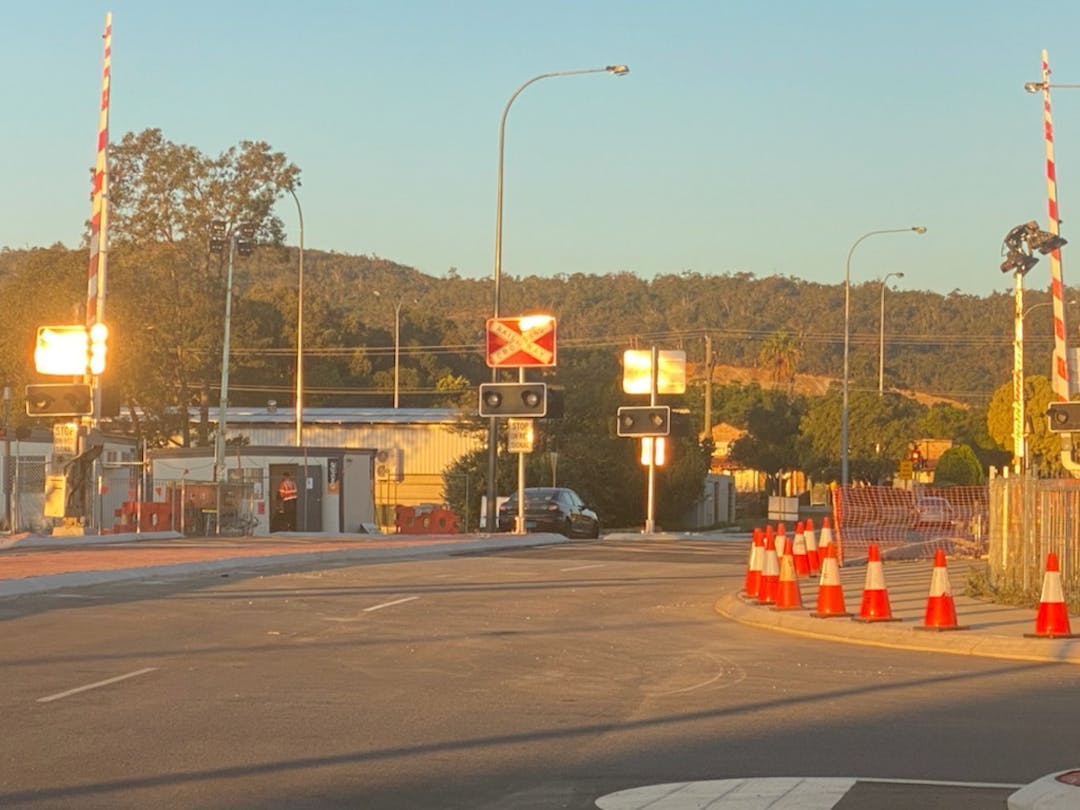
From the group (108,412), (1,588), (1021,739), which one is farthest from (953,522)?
(1021,739)

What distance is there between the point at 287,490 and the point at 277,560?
25.9 meters

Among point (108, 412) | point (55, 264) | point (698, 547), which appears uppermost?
point (55, 264)

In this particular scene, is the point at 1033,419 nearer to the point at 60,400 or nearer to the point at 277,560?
the point at 277,560

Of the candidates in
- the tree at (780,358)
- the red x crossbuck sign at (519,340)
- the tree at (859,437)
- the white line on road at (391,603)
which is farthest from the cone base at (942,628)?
the tree at (780,358)

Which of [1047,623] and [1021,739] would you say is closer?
[1021,739]

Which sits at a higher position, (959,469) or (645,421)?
(645,421)

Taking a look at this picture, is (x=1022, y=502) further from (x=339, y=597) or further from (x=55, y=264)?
(x=55, y=264)

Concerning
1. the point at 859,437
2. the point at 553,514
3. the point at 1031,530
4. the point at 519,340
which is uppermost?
the point at 519,340

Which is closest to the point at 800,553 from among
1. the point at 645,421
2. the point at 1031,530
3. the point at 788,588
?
the point at 788,588

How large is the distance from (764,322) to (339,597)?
15679cm

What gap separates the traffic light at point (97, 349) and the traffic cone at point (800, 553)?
11.8 metres

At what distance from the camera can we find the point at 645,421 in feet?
137

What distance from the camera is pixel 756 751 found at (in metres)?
9.93

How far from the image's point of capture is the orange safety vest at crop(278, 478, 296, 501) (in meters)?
52.0
